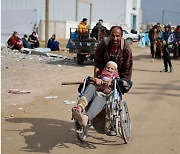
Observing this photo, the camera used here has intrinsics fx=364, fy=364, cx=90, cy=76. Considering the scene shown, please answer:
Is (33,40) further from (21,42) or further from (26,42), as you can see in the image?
(21,42)

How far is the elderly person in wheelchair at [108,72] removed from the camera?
4.85 metres

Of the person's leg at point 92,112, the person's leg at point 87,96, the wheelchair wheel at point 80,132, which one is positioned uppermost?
the person's leg at point 87,96

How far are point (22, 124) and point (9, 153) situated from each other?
1.41 meters

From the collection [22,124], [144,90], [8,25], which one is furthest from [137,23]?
[22,124]

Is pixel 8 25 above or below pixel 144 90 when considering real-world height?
above

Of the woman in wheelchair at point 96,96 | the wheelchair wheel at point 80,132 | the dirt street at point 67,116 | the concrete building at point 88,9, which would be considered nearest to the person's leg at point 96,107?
the woman in wheelchair at point 96,96

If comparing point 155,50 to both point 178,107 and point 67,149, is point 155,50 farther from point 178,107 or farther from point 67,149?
point 67,149

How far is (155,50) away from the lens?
17.8 m

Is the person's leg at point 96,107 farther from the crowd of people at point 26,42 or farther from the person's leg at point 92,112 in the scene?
the crowd of people at point 26,42

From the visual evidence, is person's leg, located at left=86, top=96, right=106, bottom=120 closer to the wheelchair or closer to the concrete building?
the wheelchair

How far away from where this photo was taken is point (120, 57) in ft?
17.7

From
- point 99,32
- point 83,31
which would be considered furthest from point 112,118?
point 83,31

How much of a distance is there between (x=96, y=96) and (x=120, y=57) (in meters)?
0.79

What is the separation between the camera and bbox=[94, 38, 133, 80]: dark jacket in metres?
5.40
